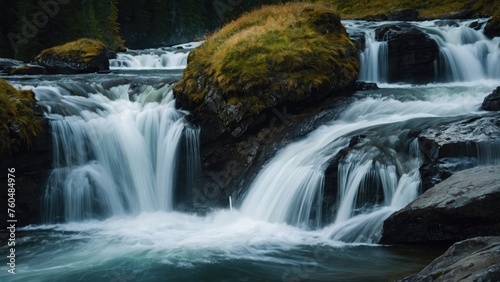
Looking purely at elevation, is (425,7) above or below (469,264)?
above

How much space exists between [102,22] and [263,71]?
27.1 meters

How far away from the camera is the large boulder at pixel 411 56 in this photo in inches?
647

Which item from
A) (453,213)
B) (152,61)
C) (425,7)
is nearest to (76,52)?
(152,61)

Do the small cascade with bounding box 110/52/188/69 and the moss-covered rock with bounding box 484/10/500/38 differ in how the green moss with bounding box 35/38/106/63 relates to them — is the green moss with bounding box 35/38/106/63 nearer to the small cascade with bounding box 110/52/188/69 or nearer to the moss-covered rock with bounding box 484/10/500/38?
the small cascade with bounding box 110/52/188/69

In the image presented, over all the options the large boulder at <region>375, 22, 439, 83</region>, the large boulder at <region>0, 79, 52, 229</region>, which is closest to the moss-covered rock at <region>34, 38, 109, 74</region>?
the large boulder at <region>0, 79, 52, 229</region>

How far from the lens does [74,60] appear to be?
20.8 meters

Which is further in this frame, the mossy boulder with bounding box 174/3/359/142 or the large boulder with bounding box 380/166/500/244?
A: the mossy boulder with bounding box 174/3/359/142

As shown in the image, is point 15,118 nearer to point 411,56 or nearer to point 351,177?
point 351,177

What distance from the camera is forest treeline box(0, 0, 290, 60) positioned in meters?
28.6

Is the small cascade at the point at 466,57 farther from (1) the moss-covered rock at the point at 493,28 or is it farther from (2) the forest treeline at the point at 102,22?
(2) the forest treeline at the point at 102,22

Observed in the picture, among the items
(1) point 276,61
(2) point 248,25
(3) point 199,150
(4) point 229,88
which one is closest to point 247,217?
(3) point 199,150

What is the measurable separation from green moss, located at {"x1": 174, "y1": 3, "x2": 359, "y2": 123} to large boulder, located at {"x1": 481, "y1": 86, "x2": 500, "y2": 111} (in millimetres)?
3343

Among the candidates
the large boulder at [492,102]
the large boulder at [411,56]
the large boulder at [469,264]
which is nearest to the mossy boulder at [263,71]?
the large boulder at [411,56]

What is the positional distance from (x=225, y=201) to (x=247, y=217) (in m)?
1.05
